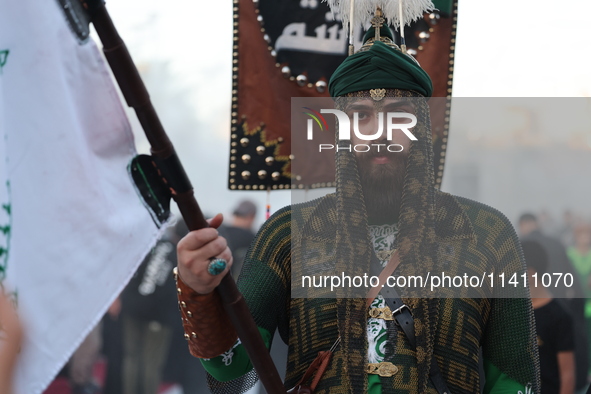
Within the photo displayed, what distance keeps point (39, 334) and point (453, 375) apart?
1.36 meters

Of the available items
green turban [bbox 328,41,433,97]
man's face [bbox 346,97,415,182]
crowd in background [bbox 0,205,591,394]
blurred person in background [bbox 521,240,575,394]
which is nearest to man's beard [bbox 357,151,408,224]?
man's face [bbox 346,97,415,182]

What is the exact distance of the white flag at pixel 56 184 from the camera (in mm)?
1740

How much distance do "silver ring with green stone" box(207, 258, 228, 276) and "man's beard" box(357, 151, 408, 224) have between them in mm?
816

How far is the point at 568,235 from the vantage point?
535 cm

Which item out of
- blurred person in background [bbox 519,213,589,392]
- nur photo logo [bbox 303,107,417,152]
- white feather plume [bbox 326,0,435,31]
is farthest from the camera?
blurred person in background [bbox 519,213,589,392]

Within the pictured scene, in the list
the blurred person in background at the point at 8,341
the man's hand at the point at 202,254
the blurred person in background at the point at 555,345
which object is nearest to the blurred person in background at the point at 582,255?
the blurred person in background at the point at 555,345

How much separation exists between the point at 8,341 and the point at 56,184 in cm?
37

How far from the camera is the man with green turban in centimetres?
250

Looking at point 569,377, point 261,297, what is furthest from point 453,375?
point 569,377

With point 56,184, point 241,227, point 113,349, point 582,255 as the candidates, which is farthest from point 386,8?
point 113,349

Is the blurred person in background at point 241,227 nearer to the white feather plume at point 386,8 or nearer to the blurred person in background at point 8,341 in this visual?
the white feather plume at point 386,8

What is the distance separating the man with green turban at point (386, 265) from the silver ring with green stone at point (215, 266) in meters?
0.27

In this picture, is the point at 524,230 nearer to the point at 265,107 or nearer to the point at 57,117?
the point at 265,107

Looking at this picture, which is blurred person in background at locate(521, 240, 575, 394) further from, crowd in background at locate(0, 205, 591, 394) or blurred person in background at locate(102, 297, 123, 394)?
blurred person in background at locate(102, 297, 123, 394)
